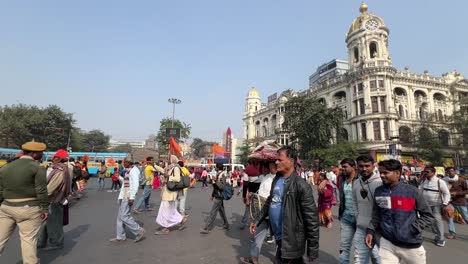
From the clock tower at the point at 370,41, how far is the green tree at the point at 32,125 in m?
48.2

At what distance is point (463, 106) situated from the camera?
30.9m

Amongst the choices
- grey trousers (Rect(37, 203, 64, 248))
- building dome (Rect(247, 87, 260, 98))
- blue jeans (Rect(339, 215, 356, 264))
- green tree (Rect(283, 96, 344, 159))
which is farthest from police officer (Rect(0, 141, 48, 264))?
building dome (Rect(247, 87, 260, 98))

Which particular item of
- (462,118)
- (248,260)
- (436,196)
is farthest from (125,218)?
(462,118)

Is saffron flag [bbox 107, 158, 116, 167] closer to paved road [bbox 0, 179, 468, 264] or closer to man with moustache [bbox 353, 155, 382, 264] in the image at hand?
paved road [bbox 0, 179, 468, 264]

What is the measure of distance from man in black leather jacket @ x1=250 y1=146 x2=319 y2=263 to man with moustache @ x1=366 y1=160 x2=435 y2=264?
2.61 feet

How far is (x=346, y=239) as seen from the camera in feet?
13.3

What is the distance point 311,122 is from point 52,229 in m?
37.3

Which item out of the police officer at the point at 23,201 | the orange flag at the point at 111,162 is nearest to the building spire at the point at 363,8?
the orange flag at the point at 111,162

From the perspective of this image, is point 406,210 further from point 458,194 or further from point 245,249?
point 458,194

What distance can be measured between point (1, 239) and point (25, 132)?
4884 cm

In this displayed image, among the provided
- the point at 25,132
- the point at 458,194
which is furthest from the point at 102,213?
the point at 25,132

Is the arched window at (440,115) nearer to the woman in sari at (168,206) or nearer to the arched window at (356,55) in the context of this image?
the arched window at (356,55)

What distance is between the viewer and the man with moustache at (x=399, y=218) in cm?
272

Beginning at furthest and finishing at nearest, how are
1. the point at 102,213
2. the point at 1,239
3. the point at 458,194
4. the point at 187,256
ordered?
the point at 102,213
the point at 458,194
the point at 187,256
the point at 1,239
